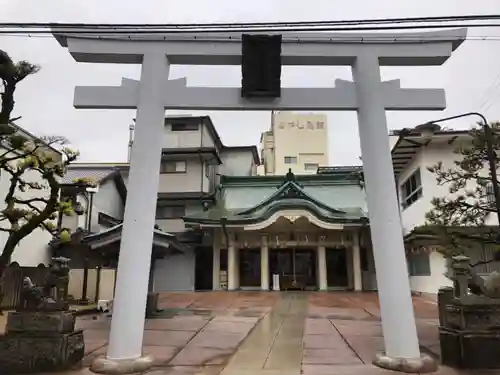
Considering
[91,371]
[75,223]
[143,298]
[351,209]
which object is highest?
[351,209]

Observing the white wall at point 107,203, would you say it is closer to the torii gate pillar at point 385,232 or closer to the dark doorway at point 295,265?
the dark doorway at point 295,265

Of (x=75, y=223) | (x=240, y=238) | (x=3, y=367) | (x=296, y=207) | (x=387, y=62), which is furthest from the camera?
(x=240, y=238)

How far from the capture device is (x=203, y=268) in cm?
2580

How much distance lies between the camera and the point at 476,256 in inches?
740

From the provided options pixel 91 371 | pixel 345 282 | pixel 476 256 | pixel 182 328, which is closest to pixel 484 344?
pixel 91 371

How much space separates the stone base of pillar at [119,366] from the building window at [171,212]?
67.1ft

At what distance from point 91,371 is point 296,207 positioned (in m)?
17.6

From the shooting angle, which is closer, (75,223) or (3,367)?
(3,367)

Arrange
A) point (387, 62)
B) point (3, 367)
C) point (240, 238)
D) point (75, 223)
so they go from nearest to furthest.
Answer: point (3, 367) → point (387, 62) → point (75, 223) → point (240, 238)

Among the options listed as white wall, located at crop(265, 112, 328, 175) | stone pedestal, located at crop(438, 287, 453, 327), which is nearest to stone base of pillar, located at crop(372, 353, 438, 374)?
stone pedestal, located at crop(438, 287, 453, 327)

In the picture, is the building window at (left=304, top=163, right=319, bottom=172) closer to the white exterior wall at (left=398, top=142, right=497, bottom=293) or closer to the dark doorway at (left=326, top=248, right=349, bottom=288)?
the dark doorway at (left=326, top=248, right=349, bottom=288)

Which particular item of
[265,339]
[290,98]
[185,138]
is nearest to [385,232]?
[290,98]

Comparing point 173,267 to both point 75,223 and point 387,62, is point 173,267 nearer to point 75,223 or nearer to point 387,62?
point 75,223

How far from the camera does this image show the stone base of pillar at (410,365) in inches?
241
